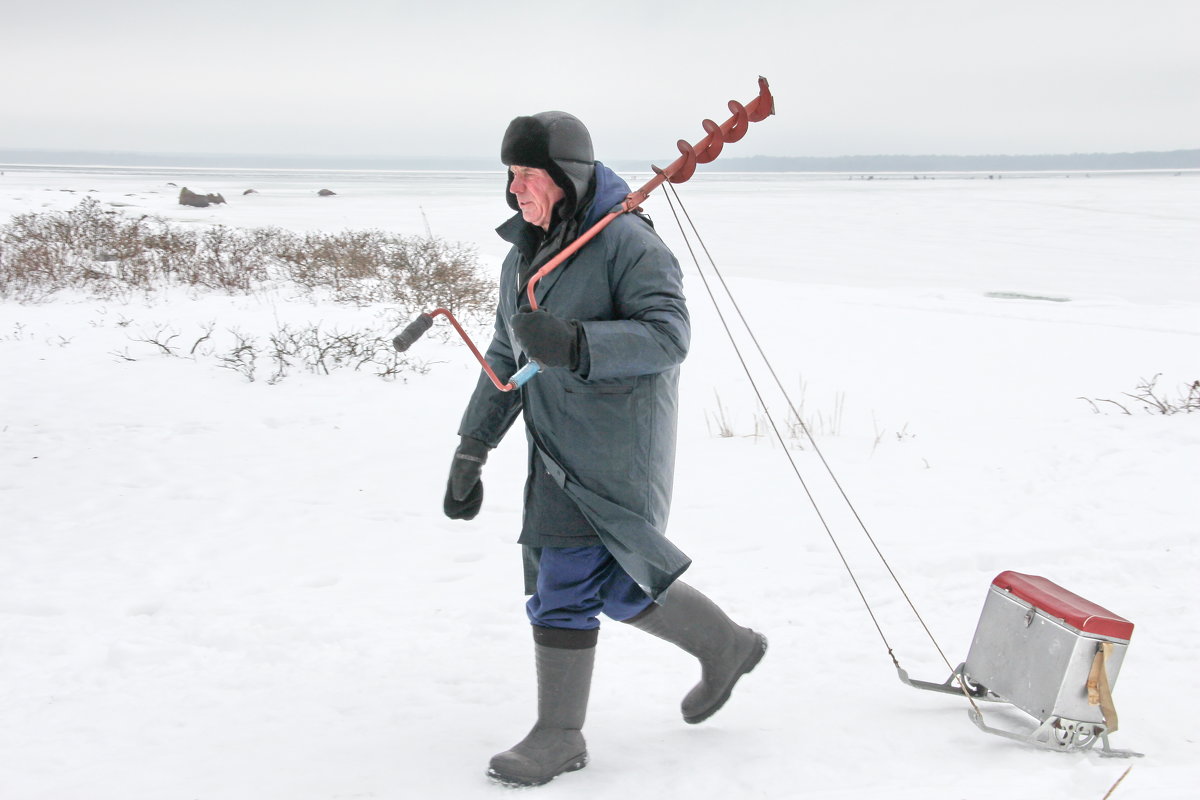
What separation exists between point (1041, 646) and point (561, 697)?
46.8 inches

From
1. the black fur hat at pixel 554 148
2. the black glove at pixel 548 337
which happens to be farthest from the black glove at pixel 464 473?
the black fur hat at pixel 554 148

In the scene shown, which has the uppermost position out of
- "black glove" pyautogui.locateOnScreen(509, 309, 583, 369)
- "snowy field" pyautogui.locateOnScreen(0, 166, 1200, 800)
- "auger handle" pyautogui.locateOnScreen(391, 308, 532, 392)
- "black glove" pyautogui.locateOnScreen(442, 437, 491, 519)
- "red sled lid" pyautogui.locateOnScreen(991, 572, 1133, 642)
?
"black glove" pyautogui.locateOnScreen(509, 309, 583, 369)

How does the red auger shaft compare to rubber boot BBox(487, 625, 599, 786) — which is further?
rubber boot BBox(487, 625, 599, 786)

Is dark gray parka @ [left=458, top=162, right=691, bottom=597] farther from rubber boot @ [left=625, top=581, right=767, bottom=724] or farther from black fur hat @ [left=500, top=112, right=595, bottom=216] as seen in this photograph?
rubber boot @ [left=625, top=581, right=767, bottom=724]

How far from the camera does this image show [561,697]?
7.77 feet

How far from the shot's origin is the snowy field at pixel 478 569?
7.84ft

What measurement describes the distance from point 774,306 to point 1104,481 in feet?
21.7

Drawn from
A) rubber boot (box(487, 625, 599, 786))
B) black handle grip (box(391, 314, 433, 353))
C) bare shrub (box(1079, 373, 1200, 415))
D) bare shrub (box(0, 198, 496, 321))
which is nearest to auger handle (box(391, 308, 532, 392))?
black handle grip (box(391, 314, 433, 353))

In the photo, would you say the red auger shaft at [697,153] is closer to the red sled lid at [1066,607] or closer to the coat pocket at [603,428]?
the coat pocket at [603,428]

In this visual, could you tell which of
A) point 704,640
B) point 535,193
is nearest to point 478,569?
point 704,640

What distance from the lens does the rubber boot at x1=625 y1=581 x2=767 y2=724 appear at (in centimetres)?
247

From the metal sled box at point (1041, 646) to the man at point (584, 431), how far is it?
83 cm

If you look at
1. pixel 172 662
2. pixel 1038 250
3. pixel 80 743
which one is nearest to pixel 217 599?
pixel 172 662

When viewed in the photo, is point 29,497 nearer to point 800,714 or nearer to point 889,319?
point 800,714
